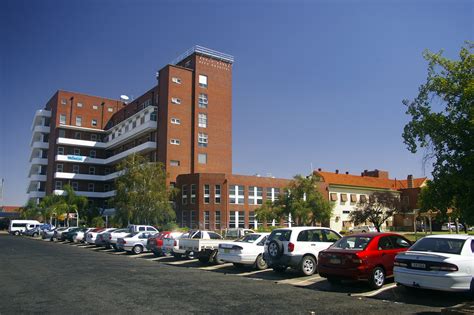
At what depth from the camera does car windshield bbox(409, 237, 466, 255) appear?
33.5ft

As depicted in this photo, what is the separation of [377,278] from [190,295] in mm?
5092

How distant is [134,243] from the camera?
2734cm

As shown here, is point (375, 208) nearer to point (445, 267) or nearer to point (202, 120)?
point (202, 120)

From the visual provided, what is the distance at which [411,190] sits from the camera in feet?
238

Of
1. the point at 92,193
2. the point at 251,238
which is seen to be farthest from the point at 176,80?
Answer: the point at 251,238

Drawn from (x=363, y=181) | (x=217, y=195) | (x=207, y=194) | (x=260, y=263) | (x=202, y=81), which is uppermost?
(x=202, y=81)

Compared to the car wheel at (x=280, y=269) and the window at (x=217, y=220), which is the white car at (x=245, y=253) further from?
the window at (x=217, y=220)

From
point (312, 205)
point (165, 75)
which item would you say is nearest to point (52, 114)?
point (165, 75)

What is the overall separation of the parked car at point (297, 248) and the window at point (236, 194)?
132 feet

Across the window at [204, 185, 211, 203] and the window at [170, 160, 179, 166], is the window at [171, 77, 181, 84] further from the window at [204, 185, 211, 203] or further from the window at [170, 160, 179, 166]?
the window at [204, 185, 211, 203]

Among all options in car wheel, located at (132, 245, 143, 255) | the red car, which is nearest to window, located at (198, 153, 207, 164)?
car wheel, located at (132, 245, 143, 255)

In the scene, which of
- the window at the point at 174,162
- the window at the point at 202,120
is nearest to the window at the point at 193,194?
the window at the point at 174,162

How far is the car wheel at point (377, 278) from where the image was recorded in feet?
38.3

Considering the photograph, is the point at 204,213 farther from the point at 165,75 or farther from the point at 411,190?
the point at 411,190
